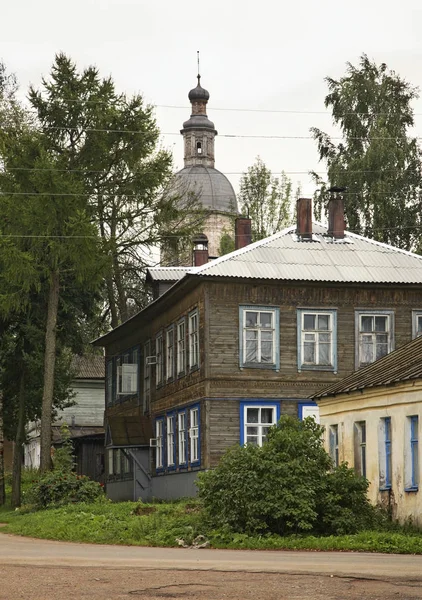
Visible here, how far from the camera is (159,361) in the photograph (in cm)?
4088

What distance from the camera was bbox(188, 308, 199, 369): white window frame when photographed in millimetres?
35656

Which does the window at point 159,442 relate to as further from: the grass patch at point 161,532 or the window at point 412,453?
the window at point 412,453

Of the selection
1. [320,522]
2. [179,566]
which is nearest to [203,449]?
[320,522]

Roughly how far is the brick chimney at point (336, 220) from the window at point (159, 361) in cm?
675

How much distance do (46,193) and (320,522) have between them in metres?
18.7

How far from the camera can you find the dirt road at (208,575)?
507 inches

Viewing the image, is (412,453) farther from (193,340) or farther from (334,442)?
(193,340)

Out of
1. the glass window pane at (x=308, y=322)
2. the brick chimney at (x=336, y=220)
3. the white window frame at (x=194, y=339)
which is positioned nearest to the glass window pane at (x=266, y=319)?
the glass window pane at (x=308, y=322)

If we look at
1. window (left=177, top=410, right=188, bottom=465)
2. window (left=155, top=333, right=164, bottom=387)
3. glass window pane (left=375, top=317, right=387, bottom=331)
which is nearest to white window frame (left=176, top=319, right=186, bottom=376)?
window (left=177, top=410, right=188, bottom=465)

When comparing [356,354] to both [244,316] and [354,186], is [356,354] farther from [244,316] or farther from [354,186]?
[354,186]

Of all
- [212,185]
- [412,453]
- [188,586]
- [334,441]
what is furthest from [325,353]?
[212,185]

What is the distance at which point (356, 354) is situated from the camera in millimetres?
36000

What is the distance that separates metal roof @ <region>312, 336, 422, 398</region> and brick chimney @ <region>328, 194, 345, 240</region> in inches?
421

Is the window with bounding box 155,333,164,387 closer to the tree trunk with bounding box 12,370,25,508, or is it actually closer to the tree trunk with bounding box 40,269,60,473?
the tree trunk with bounding box 40,269,60,473
